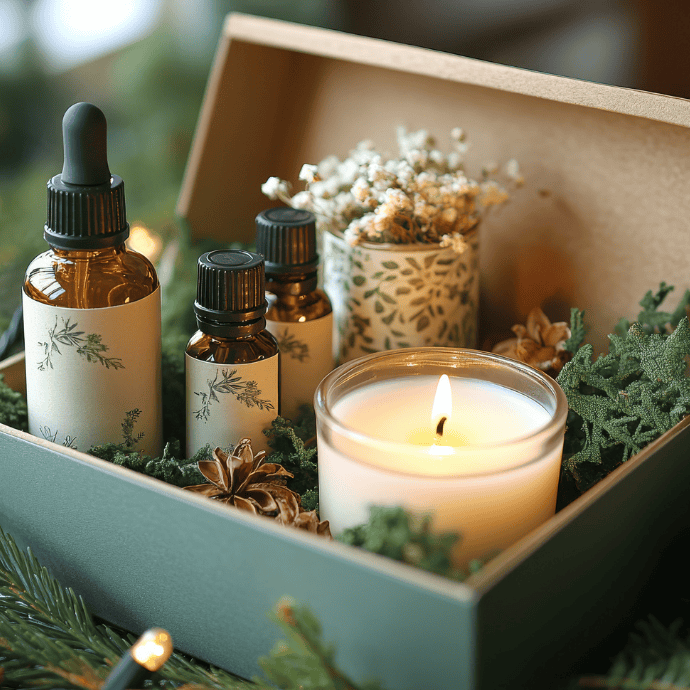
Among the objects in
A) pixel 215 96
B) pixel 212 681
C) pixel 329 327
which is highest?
pixel 215 96

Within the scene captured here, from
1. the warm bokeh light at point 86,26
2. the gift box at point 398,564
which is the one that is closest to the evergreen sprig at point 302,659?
the gift box at point 398,564

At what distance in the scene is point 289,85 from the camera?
88cm

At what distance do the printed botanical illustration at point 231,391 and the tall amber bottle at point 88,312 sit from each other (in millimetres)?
47

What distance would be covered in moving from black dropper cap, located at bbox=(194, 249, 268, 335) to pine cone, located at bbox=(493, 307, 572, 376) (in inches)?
8.4

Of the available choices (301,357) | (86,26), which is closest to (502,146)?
(301,357)

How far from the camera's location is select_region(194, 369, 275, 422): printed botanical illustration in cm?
54

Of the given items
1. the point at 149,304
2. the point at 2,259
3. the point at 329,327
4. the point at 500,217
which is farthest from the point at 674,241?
the point at 2,259

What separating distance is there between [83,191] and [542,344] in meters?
0.36

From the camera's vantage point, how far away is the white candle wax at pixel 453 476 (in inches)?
17.1

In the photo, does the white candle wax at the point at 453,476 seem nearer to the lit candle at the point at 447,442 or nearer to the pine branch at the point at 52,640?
the lit candle at the point at 447,442

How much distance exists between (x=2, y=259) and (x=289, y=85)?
35cm

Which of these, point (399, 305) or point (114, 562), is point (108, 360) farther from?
point (399, 305)

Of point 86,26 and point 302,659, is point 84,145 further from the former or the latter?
point 86,26

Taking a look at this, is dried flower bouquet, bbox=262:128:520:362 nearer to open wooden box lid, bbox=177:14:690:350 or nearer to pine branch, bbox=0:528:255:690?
open wooden box lid, bbox=177:14:690:350
